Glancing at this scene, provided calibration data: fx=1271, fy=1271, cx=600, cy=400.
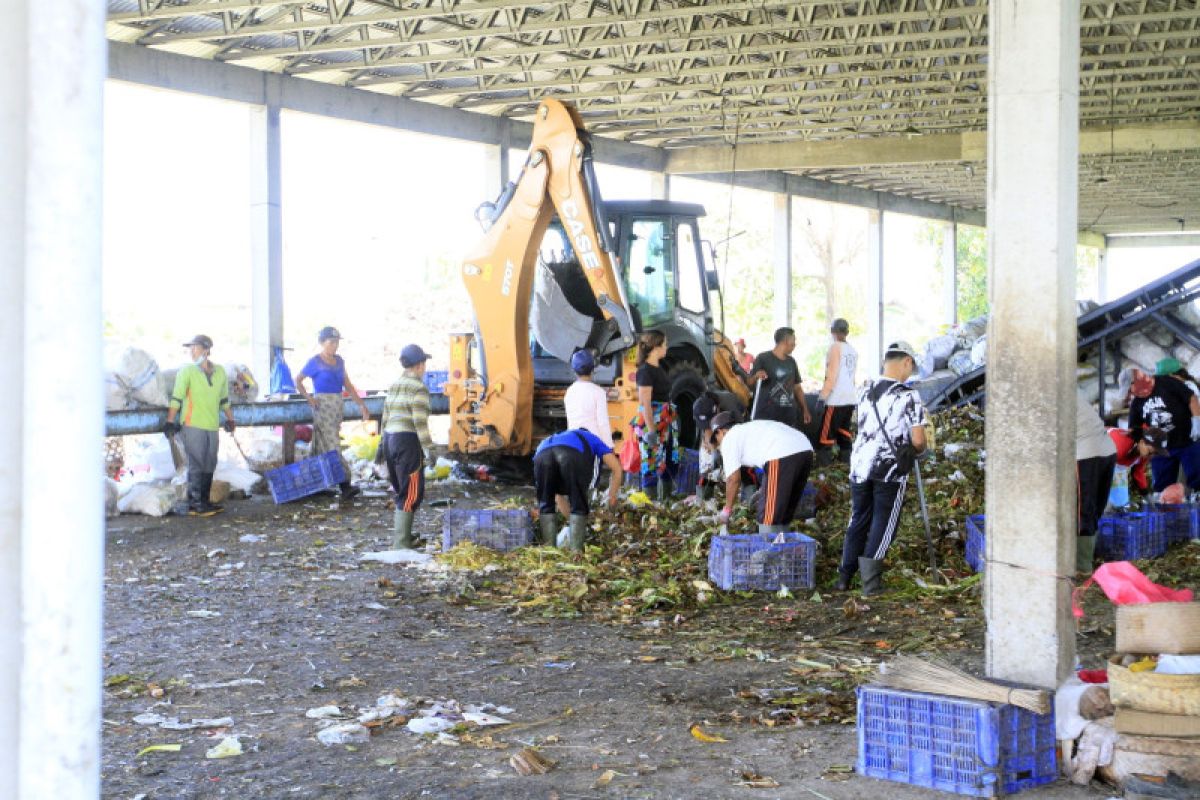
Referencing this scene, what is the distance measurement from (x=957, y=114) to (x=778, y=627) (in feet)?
52.8

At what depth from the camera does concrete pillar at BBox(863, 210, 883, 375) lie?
30.1 meters

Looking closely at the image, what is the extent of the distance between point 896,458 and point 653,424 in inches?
152

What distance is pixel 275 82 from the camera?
16906 millimetres

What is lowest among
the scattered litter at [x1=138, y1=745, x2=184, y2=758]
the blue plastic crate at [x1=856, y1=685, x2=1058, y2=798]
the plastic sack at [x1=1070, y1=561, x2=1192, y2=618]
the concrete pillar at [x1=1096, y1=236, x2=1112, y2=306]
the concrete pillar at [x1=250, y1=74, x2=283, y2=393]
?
the scattered litter at [x1=138, y1=745, x2=184, y2=758]

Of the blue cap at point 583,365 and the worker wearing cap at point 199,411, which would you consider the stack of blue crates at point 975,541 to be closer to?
the blue cap at point 583,365

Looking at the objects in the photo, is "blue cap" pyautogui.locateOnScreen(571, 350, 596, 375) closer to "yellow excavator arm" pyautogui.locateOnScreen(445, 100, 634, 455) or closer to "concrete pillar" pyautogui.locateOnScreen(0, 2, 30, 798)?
"yellow excavator arm" pyautogui.locateOnScreen(445, 100, 634, 455)

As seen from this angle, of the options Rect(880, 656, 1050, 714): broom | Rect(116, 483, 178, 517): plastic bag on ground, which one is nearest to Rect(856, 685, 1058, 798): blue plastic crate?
Rect(880, 656, 1050, 714): broom

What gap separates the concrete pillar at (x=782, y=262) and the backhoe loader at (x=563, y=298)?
12.4 m

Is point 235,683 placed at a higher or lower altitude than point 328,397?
lower

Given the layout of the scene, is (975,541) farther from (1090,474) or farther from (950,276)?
(950,276)

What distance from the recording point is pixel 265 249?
16.6 meters

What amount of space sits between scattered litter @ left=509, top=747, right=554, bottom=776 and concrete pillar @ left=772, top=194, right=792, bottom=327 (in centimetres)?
2161

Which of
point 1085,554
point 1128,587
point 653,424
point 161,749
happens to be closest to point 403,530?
point 653,424

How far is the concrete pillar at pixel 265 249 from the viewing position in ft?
54.2
